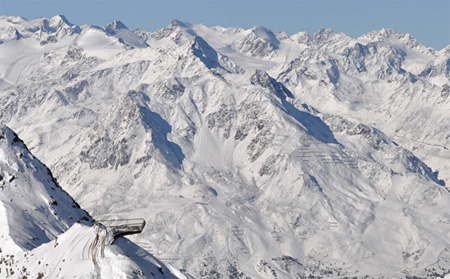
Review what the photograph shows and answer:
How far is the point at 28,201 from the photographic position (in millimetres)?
146500

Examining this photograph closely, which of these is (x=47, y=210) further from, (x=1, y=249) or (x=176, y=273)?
(x=176, y=273)

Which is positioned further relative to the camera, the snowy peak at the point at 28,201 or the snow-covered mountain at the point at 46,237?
the snowy peak at the point at 28,201

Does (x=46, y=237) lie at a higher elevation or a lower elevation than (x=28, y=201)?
lower

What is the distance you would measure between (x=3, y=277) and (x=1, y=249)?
507 inches

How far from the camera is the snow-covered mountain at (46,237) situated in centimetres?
8950

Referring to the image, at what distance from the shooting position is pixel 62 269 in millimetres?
92500

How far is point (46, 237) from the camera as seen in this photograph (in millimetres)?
133875

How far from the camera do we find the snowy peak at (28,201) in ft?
433

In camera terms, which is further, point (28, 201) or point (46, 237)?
point (28, 201)

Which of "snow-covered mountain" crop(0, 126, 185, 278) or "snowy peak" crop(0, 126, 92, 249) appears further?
"snowy peak" crop(0, 126, 92, 249)

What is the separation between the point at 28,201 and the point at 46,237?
1510cm

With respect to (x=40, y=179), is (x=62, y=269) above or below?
below

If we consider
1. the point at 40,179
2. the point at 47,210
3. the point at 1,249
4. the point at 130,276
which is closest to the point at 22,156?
the point at 40,179

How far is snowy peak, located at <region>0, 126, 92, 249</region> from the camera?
433 ft
